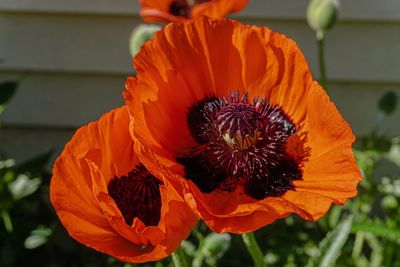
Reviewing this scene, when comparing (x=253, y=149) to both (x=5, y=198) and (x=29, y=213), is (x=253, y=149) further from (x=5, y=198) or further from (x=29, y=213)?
(x=29, y=213)

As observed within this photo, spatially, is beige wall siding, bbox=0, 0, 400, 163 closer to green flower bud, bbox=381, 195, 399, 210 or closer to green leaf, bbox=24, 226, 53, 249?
green flower bud, bbox=381, 195, 399, 210

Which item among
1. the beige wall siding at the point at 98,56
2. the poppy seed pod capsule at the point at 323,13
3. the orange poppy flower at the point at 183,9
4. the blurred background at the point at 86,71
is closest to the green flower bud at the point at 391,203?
the blurred background at the point at 86,71

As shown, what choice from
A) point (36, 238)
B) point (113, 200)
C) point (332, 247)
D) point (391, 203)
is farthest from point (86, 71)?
point (113, 200)

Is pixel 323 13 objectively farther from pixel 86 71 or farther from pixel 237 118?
pixel 86 71

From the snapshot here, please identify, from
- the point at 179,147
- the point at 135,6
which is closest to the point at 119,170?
the point at 179,147

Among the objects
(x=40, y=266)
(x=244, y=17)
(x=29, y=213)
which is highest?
(x=244, y=17)

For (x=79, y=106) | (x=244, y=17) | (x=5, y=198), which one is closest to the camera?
(x=5, y=198)
